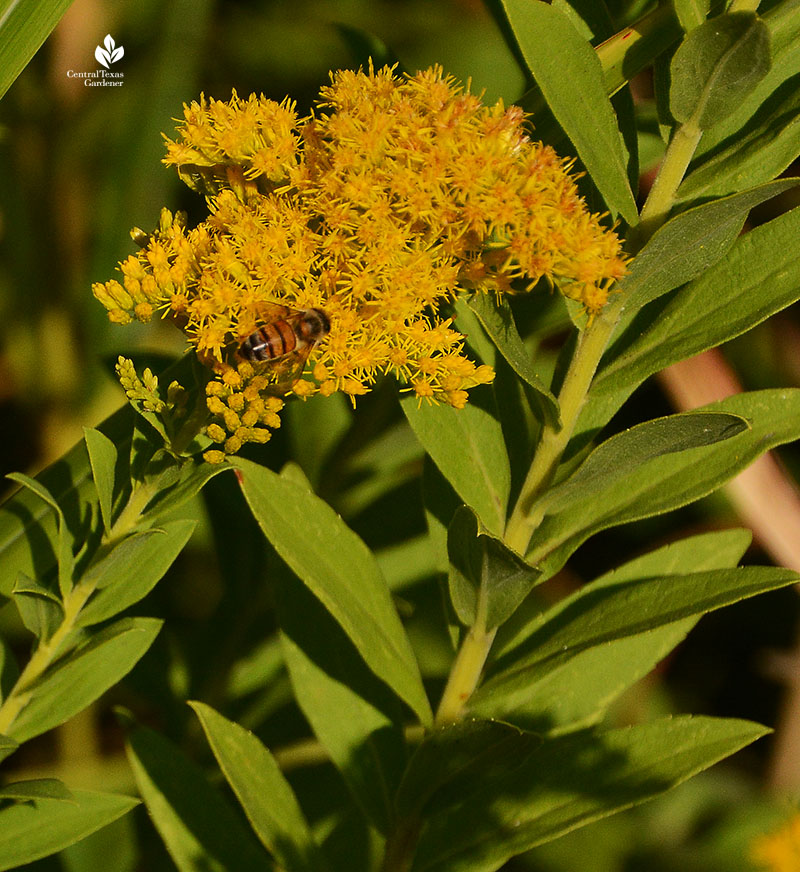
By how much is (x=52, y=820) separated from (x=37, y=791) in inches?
6.5

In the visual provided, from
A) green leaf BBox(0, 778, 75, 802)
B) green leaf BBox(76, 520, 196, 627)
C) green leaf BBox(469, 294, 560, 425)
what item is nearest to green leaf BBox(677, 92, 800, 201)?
green leaf BBox(469, 294, 560, 425)

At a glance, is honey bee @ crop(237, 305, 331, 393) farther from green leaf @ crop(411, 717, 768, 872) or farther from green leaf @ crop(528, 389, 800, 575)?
green leaf @ crop(411, 717, 768, 872)

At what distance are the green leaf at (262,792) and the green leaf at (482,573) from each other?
12.9 inches

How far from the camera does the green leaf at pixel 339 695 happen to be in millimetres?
1305

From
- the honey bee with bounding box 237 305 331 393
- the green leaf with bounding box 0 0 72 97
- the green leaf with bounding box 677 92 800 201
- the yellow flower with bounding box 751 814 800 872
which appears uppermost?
the green leaf with bounding box 0 0 72 97

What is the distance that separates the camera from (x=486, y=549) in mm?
1037

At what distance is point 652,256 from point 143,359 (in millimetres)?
944

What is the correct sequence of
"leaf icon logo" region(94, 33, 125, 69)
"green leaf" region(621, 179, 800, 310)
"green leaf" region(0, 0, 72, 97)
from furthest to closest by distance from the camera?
"leaf icon logo" region(94, 33, 125, 69) → "green leaf" region(0, 0, 72, 97) → "green leaf" region(621, 179, 800, 310)

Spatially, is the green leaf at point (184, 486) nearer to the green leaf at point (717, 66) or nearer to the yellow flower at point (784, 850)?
the green leaf at point (717, 66)

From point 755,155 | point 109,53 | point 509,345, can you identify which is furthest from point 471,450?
point 109,53

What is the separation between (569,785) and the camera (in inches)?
46.0

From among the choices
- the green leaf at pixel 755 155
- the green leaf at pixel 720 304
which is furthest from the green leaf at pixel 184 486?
the green leaf at pixel 755 155

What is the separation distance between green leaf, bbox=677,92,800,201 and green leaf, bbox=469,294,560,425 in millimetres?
256

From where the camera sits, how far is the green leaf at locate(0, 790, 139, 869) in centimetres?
112
